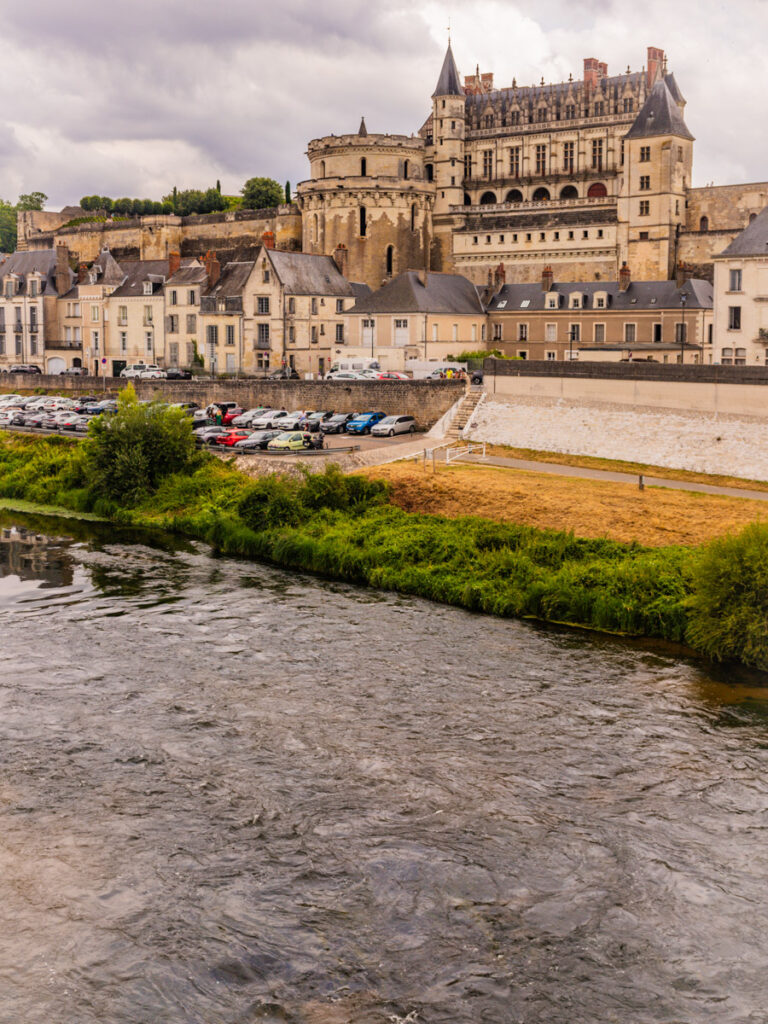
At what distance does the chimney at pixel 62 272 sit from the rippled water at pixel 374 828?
53924mm

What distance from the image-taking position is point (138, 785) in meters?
14.9

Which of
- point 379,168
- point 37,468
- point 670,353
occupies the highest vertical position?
point 379,168

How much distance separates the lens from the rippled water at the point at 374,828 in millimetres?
10922

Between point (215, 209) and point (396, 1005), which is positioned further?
point (215, 209)

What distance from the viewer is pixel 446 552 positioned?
2634 centimetres

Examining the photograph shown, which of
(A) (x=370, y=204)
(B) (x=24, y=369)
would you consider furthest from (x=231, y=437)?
(A) (x=370, y=204)

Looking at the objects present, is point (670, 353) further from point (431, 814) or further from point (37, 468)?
point (431, 814)

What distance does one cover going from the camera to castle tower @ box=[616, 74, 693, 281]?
6306cm

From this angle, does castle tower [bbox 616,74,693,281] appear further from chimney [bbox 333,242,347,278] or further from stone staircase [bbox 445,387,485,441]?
stone staircase [bbox 445,387,485,441]

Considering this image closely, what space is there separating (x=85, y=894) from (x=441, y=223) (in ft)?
209

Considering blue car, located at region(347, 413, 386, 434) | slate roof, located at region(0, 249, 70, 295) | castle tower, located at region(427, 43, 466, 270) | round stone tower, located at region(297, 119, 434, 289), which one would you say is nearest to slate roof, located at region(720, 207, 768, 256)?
blue car, located at region(347, 413, 386, 434)

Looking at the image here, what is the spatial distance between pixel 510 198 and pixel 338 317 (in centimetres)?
2524

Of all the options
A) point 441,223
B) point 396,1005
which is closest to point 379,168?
point 441,223

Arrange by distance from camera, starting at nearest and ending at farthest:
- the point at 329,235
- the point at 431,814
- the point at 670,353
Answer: the point at 431,814
the point at 670,353
the point at 329,235
